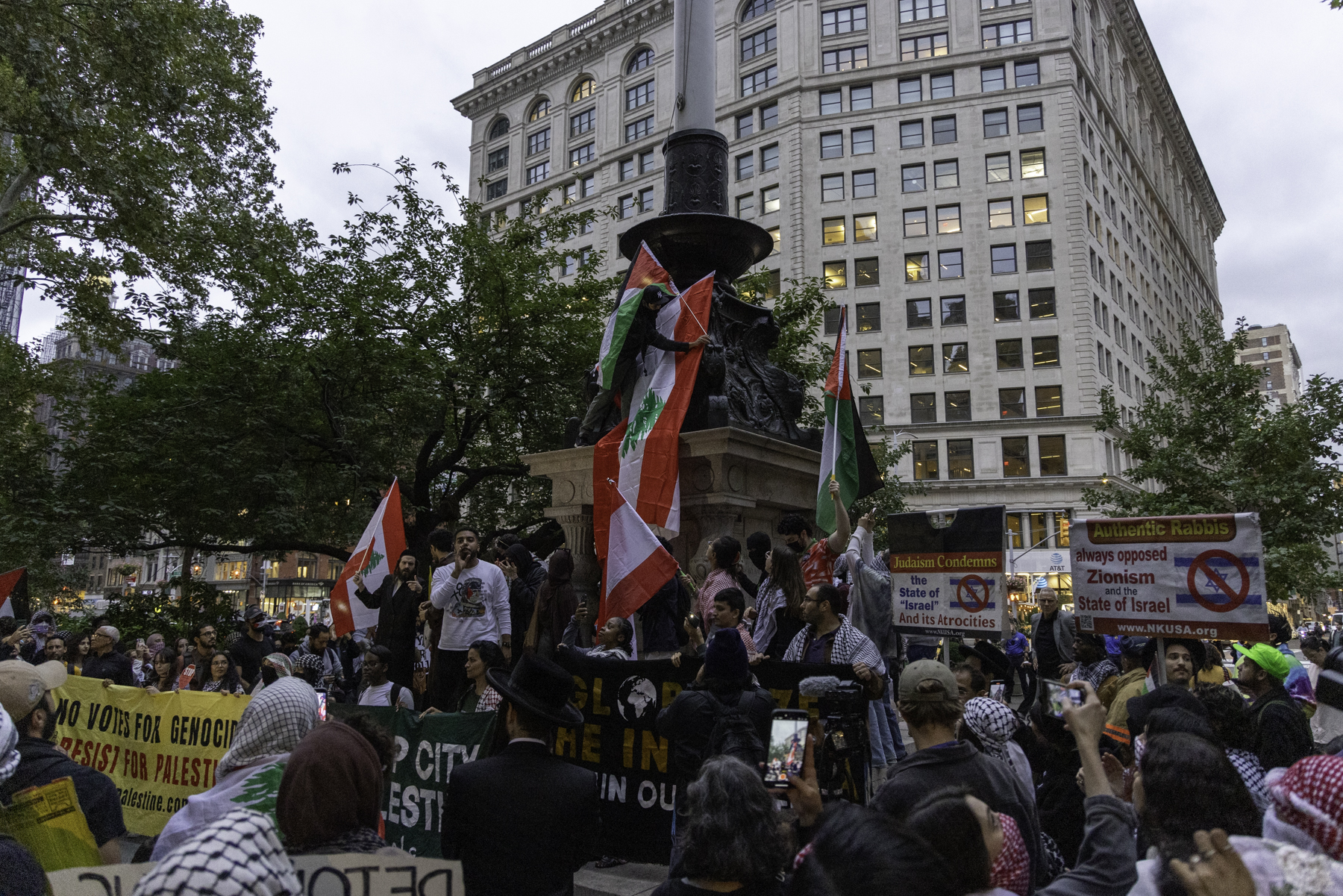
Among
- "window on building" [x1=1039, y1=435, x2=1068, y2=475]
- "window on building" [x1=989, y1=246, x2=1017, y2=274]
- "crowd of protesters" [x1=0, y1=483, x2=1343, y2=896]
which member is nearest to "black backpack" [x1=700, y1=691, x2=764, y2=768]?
"crowd of protesters" [x1=0, y1=483, x2=1343, y2=896]

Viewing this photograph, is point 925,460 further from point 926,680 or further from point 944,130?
point 926,680

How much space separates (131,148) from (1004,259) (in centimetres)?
4857

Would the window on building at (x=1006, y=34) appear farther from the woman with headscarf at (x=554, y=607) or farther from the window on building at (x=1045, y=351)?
the woman with headscarf at (x=554, y=607)

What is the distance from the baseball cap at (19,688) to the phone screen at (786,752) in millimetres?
2973

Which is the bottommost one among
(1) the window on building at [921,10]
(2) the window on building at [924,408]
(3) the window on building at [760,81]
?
(2) the window on building at [924,408]

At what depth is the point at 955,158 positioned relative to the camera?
5519 centimetres

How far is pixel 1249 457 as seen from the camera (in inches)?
1005

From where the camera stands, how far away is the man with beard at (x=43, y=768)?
350cm

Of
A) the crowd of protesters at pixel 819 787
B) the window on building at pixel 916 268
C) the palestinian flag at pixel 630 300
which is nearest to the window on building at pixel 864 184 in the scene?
the window on building at pixel 916 268

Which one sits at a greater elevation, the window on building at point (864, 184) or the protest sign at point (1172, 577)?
the window on building at point (864, 184)

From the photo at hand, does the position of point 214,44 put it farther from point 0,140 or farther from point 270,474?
point 270,474

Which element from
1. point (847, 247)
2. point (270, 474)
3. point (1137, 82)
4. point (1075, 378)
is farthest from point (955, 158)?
point (270, 474)

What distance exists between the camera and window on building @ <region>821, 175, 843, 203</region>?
56.8 m

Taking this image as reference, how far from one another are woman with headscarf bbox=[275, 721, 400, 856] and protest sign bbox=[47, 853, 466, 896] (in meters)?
0.05
